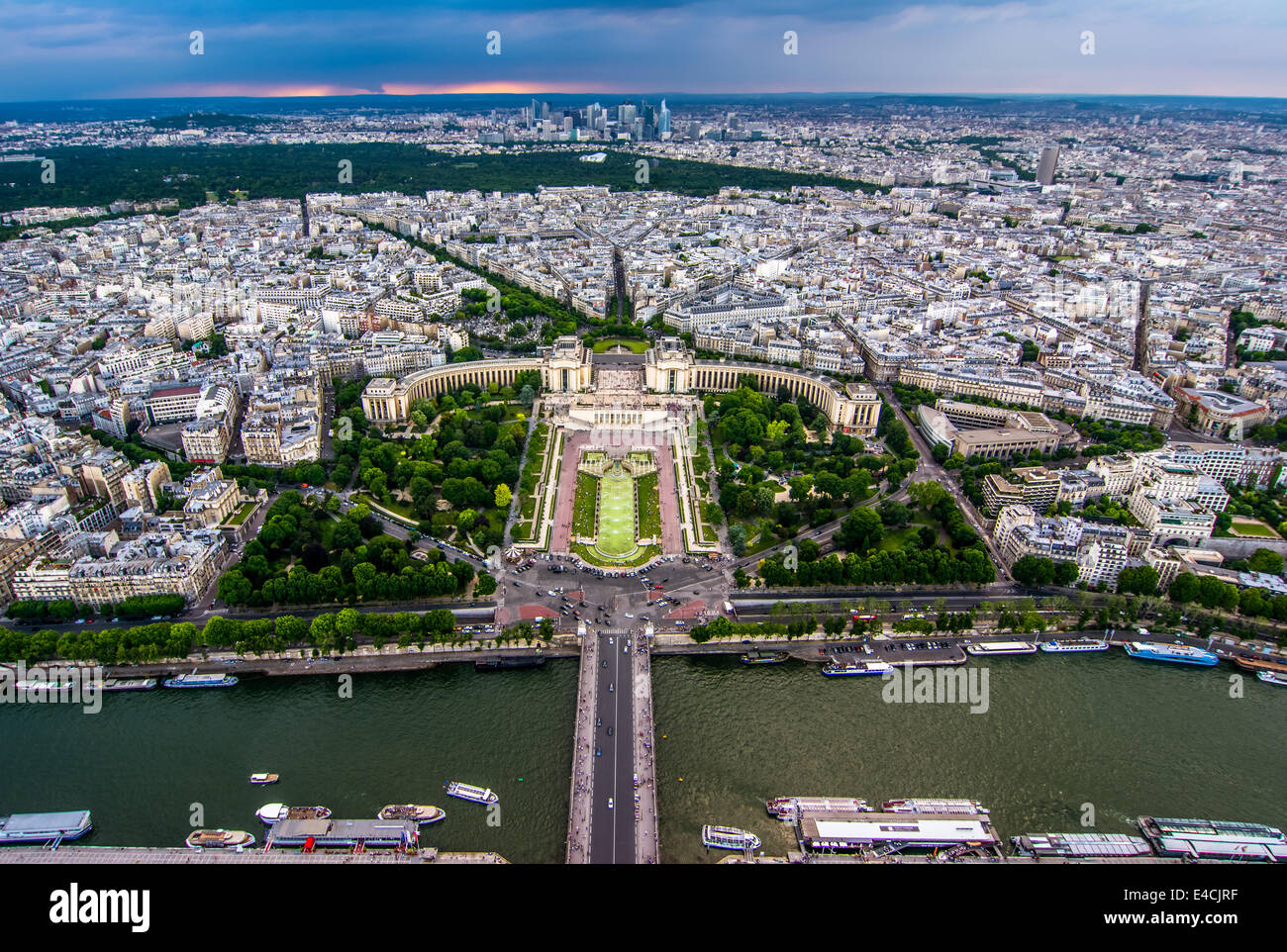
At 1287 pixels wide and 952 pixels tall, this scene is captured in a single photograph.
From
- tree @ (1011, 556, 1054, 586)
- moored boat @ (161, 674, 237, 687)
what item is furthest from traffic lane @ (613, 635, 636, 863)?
tree @ (1011, 556, 1054, 586)

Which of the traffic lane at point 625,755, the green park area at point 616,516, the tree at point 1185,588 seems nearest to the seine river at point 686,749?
the traffic lane at point 625,755

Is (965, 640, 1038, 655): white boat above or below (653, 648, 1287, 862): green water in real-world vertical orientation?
above

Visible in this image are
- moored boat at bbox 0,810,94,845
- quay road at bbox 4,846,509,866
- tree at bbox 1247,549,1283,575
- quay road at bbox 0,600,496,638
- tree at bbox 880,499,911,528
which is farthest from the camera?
tree at bbox 880,499,911,528

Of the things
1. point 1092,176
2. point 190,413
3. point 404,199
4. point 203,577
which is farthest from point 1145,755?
point 1092,176

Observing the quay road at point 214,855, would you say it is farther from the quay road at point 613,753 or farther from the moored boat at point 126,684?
the moored boat at point 126,684

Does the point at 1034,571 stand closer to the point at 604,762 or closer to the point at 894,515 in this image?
the point at 894,515

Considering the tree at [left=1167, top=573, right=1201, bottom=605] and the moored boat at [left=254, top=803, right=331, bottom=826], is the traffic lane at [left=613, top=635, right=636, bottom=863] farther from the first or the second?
the tree at [left=1167, top=573, right=1201, bottom=605]

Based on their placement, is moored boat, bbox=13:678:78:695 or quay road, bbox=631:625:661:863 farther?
moored boat, bbox=13:678:78:695
